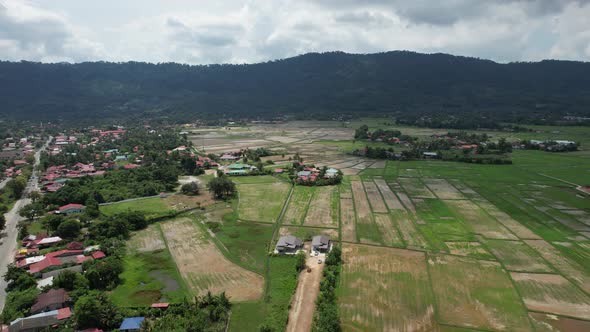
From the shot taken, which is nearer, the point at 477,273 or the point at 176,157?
the point at 477,273

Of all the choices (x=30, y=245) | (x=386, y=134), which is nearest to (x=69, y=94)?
(x=386, y=134)

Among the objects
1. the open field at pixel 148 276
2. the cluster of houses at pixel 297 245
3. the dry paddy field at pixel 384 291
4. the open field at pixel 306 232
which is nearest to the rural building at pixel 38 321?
the open field at pixel 148 276

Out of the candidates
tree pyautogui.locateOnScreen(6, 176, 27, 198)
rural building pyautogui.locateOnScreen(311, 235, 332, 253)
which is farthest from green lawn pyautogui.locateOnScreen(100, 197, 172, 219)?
rural building pyautogui.locateOnScreen(311, 235, 332, 253)

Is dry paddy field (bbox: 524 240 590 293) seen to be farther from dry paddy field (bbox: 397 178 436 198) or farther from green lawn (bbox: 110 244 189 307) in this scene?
green lawn (bbox: 110 244 189 307)

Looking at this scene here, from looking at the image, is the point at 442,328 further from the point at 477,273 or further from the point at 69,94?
the point at 69,94

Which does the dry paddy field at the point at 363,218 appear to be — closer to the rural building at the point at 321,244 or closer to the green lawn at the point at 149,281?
the rural building at the point at 321,244

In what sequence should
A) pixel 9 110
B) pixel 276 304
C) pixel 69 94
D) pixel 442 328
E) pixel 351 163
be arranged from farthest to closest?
pixel 69 94 < pixel 9 110 < pixel 351 163 < pixel 276 304 < pixel 442 328

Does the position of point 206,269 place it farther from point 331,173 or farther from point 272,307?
point 331,173
